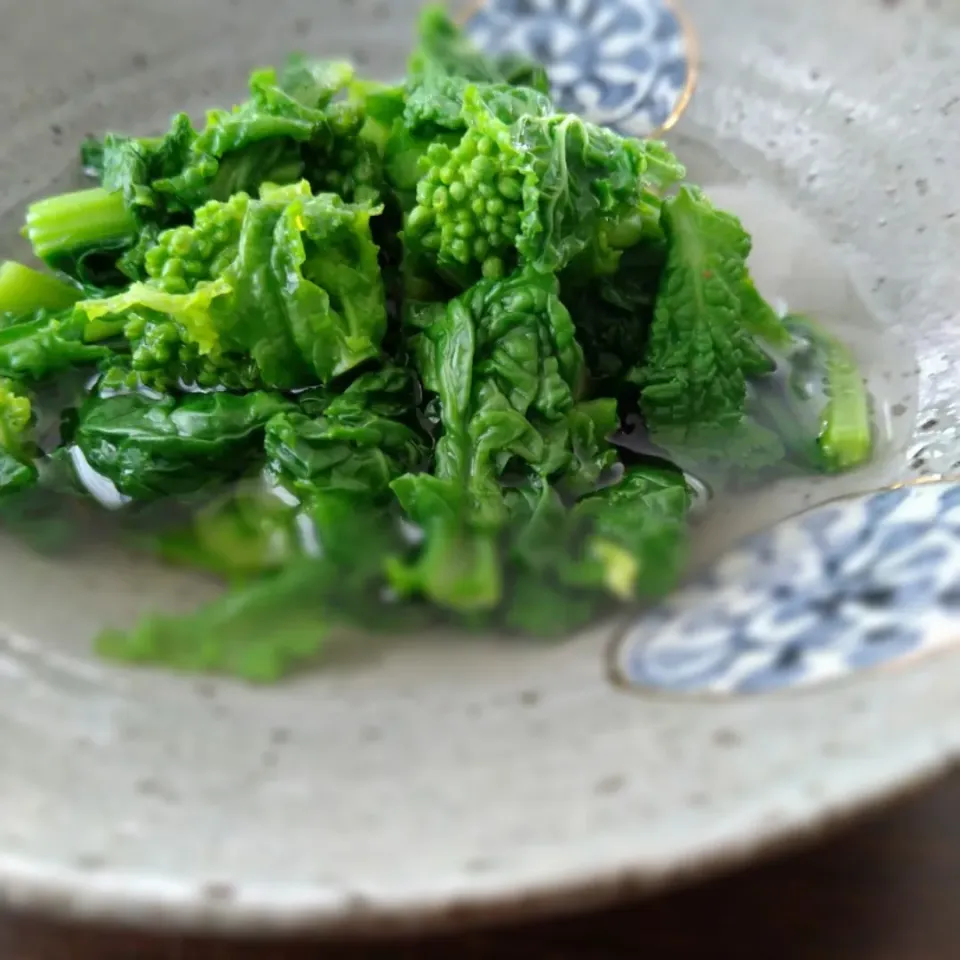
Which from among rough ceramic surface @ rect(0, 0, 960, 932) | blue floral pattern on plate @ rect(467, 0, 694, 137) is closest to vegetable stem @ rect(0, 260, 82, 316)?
rough ceramic surface @ rect(0, 0, 960, 932)

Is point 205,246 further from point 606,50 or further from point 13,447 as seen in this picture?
point 606,50

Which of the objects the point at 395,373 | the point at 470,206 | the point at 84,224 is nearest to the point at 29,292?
the point at 84,224

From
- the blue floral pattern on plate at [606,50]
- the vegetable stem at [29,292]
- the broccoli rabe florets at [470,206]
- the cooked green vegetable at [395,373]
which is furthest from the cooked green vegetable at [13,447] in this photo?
the blue floral pattern on plate at [606,50]

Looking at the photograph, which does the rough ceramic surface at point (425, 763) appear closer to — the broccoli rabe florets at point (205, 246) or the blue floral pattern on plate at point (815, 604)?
the blue floral pattern on plate at point (815, 604)

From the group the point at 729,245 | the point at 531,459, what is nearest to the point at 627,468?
the point at 531,459

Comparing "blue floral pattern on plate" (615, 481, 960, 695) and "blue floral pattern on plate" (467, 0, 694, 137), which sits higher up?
"blue floral pattern on plate" (467, 0, 694, 137)

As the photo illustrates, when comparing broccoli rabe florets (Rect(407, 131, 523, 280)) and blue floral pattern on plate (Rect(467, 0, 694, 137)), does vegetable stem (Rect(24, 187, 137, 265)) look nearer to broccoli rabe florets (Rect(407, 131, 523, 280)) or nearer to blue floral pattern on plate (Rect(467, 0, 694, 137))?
broccoli rabe florets (Rect(407, 131, 523, 280))
